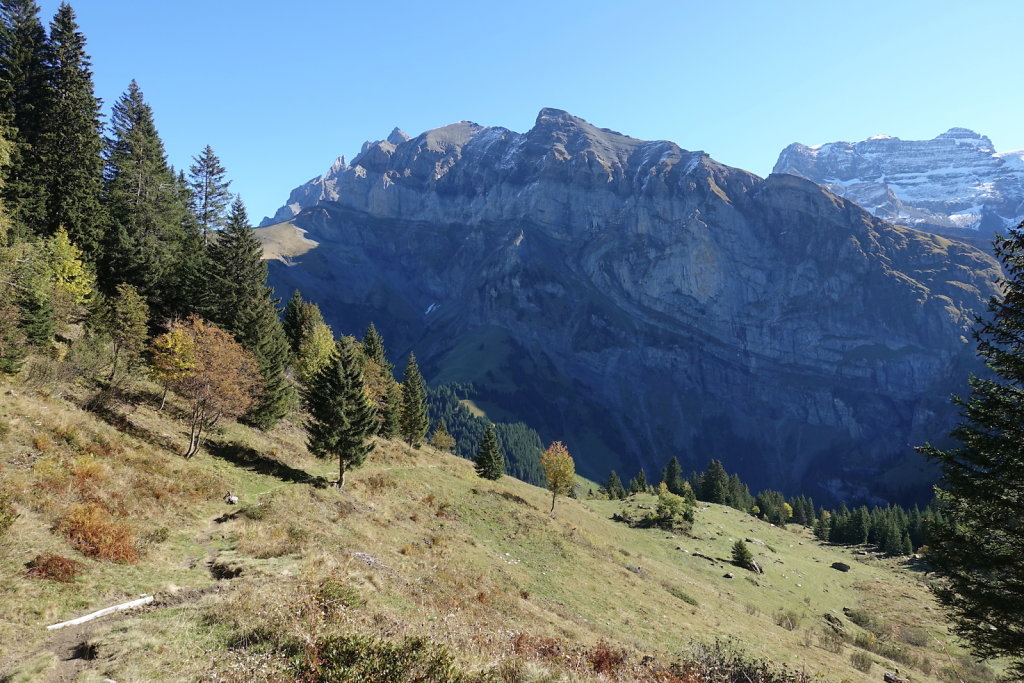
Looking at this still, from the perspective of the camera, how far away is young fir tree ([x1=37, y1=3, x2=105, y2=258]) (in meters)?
41.8

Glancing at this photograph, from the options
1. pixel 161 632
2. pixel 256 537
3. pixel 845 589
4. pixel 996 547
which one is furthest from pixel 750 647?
pixel 845 589

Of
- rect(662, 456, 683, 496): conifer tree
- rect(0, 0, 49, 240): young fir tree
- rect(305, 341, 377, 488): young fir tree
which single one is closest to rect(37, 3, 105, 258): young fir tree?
rect(0, 0, 49, 240): young fir tree

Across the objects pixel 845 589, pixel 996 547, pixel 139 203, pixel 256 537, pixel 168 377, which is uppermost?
pixel 139 203

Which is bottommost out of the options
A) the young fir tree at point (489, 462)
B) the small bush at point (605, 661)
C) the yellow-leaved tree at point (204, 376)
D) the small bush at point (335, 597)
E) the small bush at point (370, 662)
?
the young fir tree at point (489, 462)

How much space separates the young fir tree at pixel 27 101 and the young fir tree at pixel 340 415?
1067 inches

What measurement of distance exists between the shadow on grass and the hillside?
23 centimetres

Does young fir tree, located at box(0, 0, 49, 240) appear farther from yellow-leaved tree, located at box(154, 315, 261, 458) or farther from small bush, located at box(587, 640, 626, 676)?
small bush, located at box(587, 640, 626, 676)

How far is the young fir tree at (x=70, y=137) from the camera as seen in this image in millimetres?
41812

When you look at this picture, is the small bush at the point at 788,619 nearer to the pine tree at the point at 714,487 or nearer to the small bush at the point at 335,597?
the small bush at the point at 335,597

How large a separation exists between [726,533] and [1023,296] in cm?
7217

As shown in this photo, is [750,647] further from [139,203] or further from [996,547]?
[139,203]

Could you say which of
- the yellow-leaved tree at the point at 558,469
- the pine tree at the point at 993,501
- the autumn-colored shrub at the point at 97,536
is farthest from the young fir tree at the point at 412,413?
the pine tree at the point at 993,501

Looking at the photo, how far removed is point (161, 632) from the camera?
488 inches

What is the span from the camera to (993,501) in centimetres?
1642
